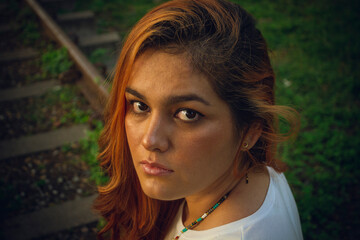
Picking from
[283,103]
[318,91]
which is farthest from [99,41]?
[318,91]

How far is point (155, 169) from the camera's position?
158 cm

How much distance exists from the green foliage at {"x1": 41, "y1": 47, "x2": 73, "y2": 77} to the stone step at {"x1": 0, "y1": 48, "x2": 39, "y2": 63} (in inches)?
12.5

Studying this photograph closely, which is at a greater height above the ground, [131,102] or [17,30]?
[131,102]

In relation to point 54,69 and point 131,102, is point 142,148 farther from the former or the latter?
Answer: point 54,69

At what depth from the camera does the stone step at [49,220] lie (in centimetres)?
279

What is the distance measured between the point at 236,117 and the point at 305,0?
24.0 ft

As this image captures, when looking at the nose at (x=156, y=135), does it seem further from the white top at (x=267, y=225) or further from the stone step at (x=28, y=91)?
the stone step at (x=28, y=91)

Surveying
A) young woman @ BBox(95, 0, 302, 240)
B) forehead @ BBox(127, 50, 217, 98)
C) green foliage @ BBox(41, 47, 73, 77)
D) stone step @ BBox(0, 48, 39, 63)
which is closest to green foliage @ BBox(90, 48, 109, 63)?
green foliage @ BBox(41, 47, 73, 77)

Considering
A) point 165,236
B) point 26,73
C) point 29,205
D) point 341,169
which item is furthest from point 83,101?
point 341,169

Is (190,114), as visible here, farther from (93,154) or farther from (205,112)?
(93,154)

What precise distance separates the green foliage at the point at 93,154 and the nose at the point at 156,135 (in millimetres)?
1891

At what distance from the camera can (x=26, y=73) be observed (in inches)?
191

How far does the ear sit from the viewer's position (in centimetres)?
168

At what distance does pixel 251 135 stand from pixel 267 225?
46cm
